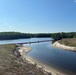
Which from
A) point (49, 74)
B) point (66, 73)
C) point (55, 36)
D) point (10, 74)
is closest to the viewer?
point (10, 74)

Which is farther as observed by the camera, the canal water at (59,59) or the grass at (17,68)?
the canal water at (59,59)

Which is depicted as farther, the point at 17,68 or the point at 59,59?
the point at 59,59

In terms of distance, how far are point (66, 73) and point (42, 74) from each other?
18.9 ft

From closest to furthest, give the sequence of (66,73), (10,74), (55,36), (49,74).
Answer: (10,74)
(49,74)
(66,73)
(55,36)

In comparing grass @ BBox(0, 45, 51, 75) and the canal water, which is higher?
grass @ BBox(0, 45, 51, 75)

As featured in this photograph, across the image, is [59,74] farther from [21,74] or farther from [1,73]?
[1,73]

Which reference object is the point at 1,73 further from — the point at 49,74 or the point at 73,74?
the point at 73,74

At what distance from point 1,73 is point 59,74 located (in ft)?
34.1

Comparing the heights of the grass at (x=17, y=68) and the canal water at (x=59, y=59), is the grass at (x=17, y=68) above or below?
above

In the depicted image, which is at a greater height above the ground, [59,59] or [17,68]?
[17,68]

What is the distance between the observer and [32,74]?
25562 millimetres

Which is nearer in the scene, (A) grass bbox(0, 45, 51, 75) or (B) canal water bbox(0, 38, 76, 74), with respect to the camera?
(A) grass bbox(0, 45, 51, 75)

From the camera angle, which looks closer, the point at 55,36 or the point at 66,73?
the point at 66,73

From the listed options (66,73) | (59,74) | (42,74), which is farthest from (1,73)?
(66,73)
